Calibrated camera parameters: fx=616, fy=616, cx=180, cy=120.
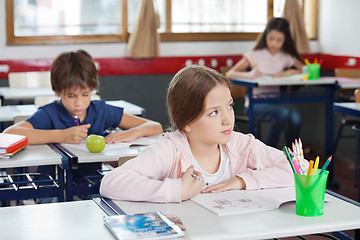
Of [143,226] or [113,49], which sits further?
[113,49]

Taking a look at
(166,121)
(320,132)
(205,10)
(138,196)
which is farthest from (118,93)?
(138,196)

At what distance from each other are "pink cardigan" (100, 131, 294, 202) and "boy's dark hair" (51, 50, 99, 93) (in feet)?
3.60

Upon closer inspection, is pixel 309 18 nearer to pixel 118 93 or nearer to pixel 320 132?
pixel 320 132

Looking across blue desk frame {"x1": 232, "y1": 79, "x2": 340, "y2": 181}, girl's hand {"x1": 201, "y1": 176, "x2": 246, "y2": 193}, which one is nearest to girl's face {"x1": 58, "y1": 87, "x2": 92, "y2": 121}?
girl's hand {"x1": 201, "y1": 176, "x2": 246, "y2": 193}

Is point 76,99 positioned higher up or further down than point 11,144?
higher up

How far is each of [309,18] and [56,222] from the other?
559 centimetres

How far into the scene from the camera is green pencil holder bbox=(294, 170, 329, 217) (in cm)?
167

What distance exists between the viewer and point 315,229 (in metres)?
1.60

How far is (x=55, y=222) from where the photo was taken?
165cm

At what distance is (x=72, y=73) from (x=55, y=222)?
62.6 inches

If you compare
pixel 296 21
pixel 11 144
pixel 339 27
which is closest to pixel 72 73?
pixel 11 144

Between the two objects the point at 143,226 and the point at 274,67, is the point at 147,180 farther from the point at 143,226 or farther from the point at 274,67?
the point at 274,67

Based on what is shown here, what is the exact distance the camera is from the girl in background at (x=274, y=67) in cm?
564

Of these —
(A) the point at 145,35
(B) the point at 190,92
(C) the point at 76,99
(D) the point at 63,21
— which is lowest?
(C) the point at 76,99
